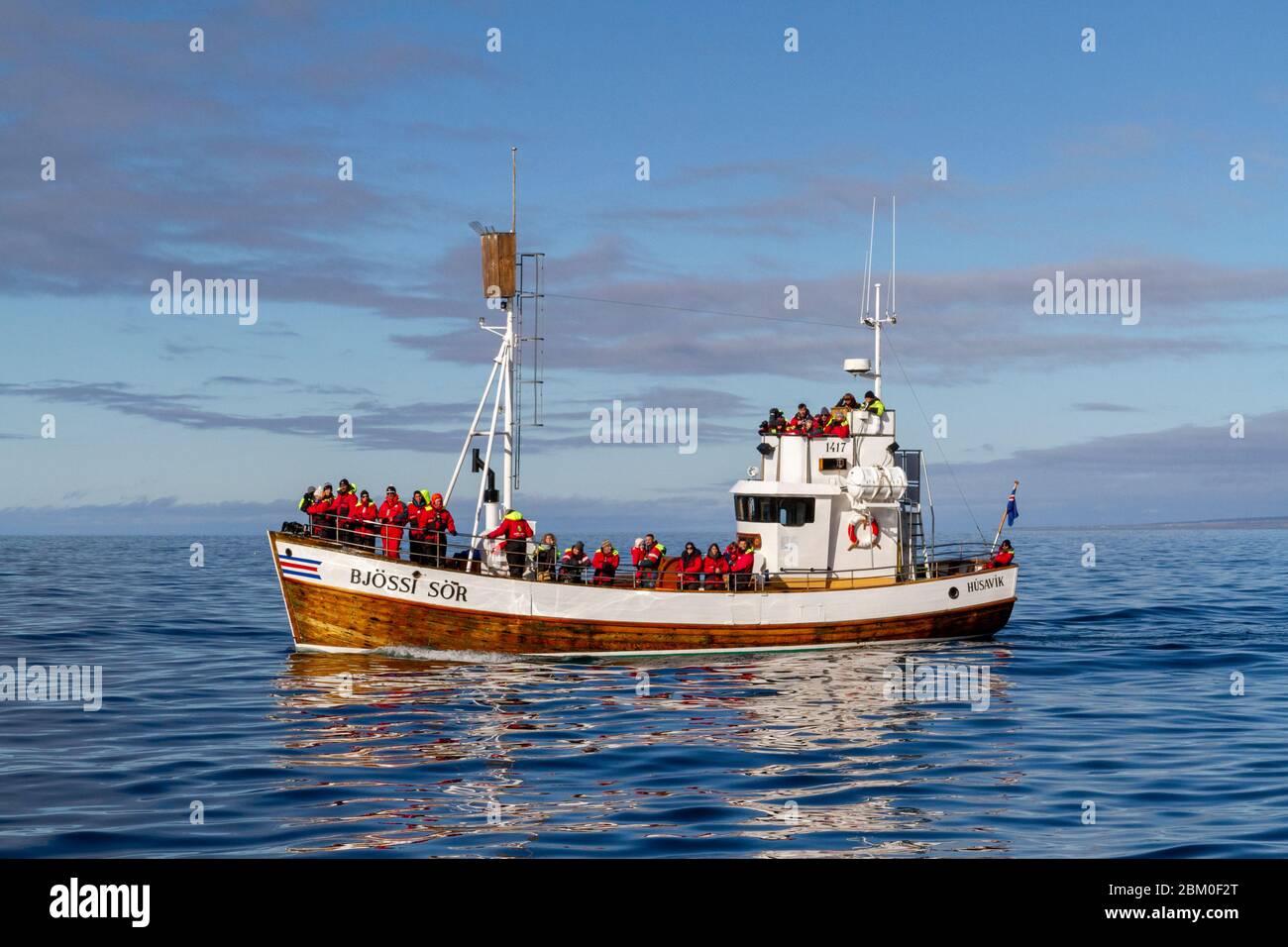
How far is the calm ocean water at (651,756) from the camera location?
47.1 ft

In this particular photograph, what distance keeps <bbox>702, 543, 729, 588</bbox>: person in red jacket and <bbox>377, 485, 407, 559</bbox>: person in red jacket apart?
8.66m

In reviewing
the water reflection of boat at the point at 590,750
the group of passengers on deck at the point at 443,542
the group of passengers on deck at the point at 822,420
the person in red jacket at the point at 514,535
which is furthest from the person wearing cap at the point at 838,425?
the person in red jacket at the point at 514,535

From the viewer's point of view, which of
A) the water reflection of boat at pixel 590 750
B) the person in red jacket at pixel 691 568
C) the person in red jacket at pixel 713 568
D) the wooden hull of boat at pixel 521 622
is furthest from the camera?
the person in red jacket at pixel 713 568

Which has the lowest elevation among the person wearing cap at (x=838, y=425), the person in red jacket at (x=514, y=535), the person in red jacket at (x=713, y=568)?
the person in red jacket at (x=713, y=568)

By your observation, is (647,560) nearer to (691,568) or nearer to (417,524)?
(691,568)

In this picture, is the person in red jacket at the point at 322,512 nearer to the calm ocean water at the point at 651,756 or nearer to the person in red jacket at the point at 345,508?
the person in red jacket at the point at 345,508

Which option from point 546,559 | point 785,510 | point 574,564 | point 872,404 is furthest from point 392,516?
point 872,404

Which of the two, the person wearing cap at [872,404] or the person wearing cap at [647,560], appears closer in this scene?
the person wearing cap at [647,560]

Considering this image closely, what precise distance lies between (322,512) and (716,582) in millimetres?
11383

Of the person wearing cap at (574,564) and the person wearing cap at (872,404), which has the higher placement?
the person wearing cap at (872,404)

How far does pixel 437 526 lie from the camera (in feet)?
103

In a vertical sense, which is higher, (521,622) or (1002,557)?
(1002,557)

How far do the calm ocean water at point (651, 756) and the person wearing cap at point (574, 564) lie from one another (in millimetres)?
2856
